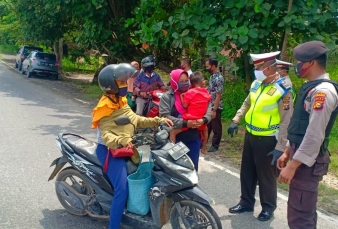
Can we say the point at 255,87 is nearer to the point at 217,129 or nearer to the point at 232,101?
the point at 217,129

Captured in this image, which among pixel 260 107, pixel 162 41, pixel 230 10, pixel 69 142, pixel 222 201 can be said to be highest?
pixel 230 10

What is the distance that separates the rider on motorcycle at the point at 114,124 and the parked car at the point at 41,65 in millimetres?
17972

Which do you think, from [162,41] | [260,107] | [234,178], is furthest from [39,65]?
[260,107]

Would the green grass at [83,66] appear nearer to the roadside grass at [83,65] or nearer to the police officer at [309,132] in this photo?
the roadside grass at [83,65]

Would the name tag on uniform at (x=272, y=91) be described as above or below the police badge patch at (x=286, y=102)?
above

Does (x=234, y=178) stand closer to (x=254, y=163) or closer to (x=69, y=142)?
(x=254, y=163)

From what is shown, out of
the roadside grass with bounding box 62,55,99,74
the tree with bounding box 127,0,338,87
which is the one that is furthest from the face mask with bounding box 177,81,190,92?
the roadside grass with bounding box 62,55,99,74

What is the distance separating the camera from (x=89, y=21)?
12.9 m

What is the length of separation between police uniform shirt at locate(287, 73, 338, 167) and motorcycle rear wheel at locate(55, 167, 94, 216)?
7.34 feet

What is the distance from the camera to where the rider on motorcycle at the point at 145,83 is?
847 cm

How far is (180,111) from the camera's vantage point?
4.72m

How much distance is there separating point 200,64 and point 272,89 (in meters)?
9.62

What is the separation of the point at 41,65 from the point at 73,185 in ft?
57.7

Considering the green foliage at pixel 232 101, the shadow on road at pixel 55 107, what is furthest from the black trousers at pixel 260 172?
the green foliage at pixel 232 101
